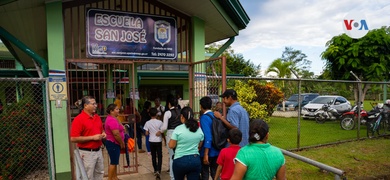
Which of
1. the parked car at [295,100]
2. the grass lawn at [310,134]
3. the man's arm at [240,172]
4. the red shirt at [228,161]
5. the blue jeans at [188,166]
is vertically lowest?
the grass lawn at [310,134]

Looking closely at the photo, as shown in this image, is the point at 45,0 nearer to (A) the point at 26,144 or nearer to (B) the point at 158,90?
(A) the point at 26,144

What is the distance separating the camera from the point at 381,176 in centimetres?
586

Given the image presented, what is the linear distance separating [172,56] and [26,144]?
358 centimetres

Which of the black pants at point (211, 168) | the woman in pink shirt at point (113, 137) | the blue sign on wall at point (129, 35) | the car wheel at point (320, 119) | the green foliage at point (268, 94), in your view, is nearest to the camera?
the black pants at point (211, 168)

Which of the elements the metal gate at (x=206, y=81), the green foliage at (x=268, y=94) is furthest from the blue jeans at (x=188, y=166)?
the green foliage at (x=268, y=94)

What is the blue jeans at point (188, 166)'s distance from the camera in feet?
11.5

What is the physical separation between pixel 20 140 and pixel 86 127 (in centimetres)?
249

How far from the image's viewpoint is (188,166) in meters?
3.49

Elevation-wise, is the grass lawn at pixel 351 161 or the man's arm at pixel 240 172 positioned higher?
the man's arm at pixel 240 172

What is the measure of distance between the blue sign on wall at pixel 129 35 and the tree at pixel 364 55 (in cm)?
947

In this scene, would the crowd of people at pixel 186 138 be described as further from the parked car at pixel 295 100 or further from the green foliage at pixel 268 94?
the parked car at pixel 295 100

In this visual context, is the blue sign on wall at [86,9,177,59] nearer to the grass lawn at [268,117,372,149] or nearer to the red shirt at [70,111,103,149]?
the red shirt at [70,111,103,149]

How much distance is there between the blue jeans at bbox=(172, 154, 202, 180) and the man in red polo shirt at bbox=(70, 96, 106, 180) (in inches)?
51.4

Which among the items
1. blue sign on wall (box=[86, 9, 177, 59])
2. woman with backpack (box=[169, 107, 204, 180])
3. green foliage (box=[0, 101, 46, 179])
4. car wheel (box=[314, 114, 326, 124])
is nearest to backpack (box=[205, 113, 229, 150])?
woman with backpack (box=[169, 107, 204, 180])
